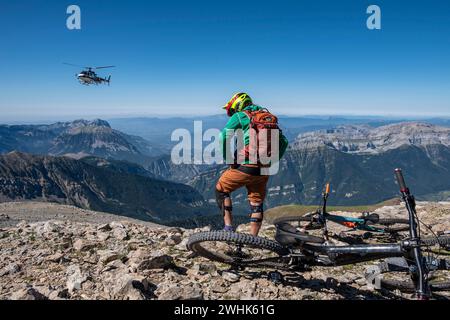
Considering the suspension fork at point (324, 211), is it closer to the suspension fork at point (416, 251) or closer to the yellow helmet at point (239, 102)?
the yellow helmet at point (239, 102)

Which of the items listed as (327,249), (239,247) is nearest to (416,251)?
(327,249)

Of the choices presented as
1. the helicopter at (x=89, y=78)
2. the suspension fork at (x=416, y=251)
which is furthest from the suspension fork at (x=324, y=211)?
the helicopter at (x=89, y=78)

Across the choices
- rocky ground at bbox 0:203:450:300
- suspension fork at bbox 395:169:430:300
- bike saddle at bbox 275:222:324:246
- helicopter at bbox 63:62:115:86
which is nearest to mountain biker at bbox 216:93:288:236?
rocky ground at bbox 0:203:450:300

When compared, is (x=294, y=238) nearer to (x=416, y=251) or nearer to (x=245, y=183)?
Answer: (x=416, y=251)

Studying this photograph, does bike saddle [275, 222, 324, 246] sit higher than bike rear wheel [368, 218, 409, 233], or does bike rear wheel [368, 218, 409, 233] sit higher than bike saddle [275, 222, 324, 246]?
bike saddle [275, 222, 324, 246]

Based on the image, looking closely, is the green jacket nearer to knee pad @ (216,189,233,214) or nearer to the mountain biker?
the mountain biker

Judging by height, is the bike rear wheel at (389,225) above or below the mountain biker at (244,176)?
below

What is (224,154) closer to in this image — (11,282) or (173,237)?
(173,237)
